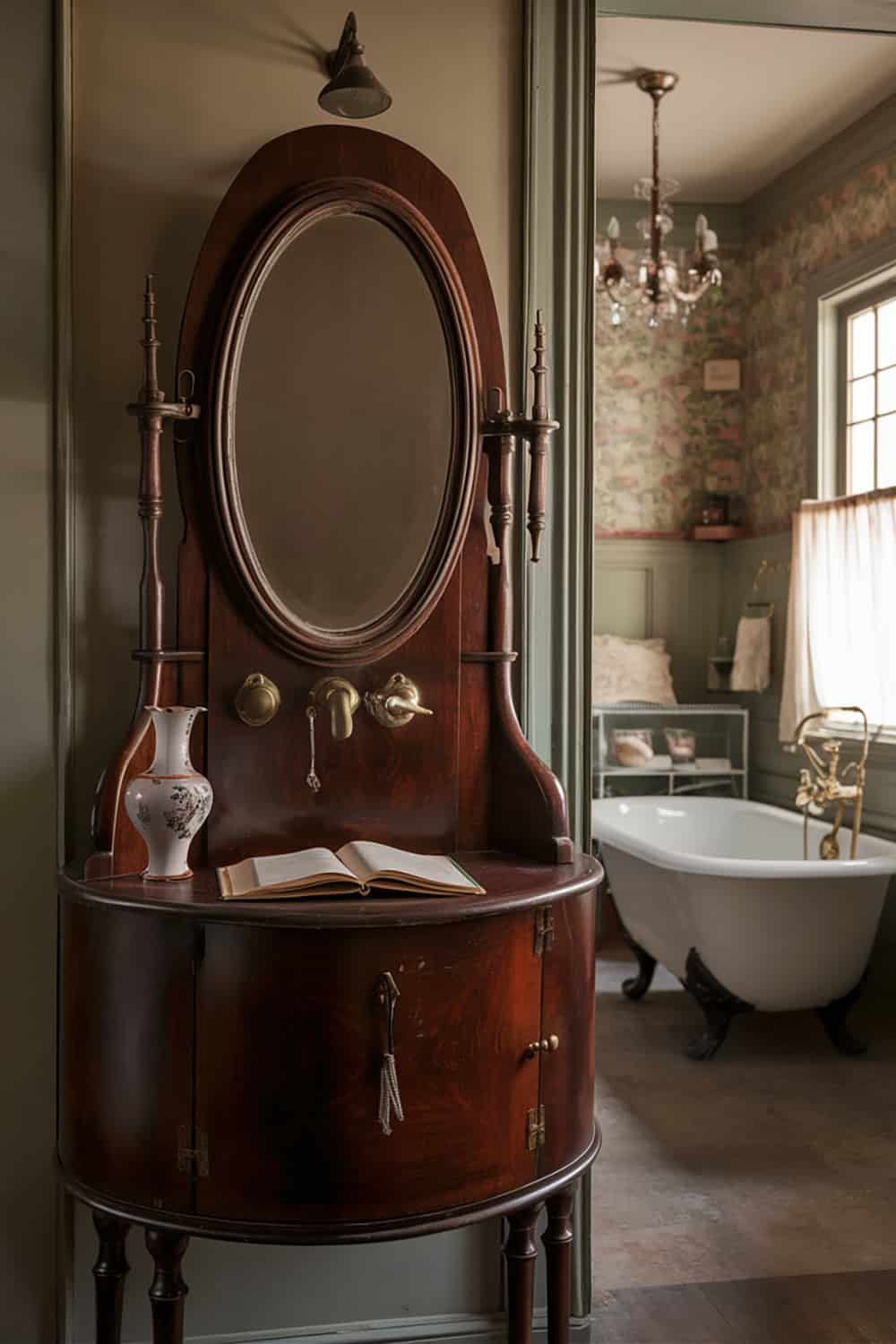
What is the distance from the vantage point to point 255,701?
2.11 meters

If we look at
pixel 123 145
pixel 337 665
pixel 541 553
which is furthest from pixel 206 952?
pixel 123 145

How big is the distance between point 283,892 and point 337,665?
1.63 ft

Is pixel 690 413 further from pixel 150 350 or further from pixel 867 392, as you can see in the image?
pixel 150 350

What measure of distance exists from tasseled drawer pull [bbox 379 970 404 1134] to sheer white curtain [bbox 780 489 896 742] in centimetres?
340

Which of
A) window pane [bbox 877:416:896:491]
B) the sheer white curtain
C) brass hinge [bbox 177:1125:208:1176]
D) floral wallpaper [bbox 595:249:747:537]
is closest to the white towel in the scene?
the sheer white curtain

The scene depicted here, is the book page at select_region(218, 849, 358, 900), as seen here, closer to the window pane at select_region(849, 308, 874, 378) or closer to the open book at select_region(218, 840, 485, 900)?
the open book at select_region(218, 840, 485, 900)

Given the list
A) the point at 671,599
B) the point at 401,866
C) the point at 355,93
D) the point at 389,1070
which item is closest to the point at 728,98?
the point at 671,599

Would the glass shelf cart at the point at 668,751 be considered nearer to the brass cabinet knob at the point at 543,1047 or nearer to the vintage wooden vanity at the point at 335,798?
the vintage wooden vanity at the point at 335,798

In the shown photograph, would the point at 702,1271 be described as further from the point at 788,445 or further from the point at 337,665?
the point at 788,445

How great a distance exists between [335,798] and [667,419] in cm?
445

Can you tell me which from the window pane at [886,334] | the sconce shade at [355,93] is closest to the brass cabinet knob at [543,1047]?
the sconce shade at [355,93]

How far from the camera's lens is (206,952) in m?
1.75

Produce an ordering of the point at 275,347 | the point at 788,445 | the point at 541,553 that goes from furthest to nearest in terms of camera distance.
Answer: the point at 788,445 < the point at 541,553 < the point at 275,347

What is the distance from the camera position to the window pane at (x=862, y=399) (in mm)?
5227
